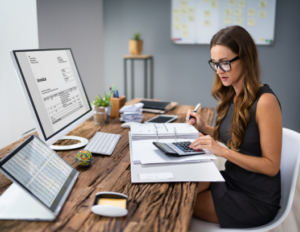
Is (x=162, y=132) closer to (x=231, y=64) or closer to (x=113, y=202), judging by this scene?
(x=231, y=64)

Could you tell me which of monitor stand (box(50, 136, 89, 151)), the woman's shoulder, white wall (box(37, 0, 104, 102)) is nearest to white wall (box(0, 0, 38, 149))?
white wall (box(37, 0, 104, 102))

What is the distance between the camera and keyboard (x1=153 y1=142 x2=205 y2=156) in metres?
1.12

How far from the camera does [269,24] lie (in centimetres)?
360

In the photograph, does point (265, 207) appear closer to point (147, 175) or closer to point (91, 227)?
point (147, 175)

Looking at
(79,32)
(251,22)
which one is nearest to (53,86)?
(79,32)

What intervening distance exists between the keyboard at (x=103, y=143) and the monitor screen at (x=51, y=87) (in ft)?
0.44

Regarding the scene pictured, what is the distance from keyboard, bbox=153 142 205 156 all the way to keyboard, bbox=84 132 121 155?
0.70ft

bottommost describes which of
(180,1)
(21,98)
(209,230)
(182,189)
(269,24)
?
(209,230)

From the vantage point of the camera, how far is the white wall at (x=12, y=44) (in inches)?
71.7

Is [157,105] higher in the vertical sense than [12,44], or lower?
lower

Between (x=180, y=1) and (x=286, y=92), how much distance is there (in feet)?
6.15

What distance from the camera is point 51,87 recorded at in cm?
114

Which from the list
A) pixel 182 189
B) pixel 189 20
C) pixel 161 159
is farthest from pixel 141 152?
pixel 189 20

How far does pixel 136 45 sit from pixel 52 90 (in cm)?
284
